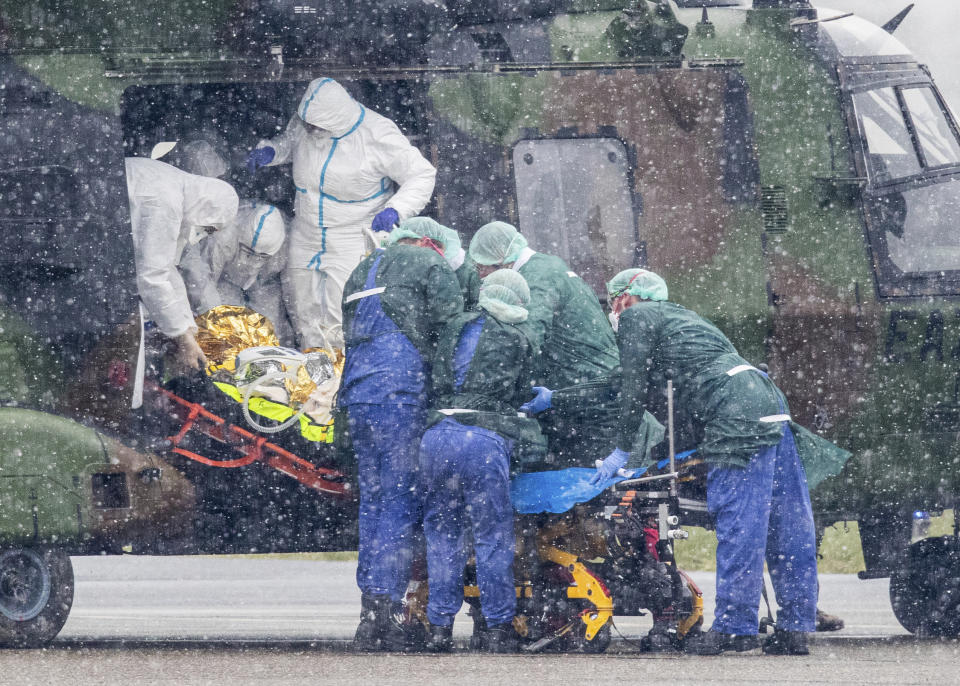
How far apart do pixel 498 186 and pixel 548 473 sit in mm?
1598

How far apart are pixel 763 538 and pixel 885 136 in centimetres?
240

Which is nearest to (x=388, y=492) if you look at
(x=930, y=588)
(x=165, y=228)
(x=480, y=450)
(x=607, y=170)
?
(x=480, y=450)

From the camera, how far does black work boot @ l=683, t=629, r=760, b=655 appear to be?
23.9 feet

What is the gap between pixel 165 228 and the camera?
8.23 metres

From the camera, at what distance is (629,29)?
321 inches

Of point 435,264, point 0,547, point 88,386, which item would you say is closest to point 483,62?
point 435,264

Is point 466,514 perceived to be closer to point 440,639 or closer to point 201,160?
point 440,639

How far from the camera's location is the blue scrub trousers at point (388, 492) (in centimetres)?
739

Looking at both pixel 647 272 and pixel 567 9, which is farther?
pixel 567 9

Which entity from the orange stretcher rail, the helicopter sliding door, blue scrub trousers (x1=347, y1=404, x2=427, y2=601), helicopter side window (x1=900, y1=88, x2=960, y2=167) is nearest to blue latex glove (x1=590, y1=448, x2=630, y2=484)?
blue scrub trousers (x1=347, y1=404, x2=427, y2=601)

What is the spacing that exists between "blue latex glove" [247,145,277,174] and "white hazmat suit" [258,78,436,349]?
0.03 metres

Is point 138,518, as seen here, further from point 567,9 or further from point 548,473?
point 567,9

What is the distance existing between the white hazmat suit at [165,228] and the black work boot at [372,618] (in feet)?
5.57

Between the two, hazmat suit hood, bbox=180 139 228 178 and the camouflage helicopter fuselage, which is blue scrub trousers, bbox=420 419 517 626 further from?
hazmat suit hood, bbox=180 139 228 178
